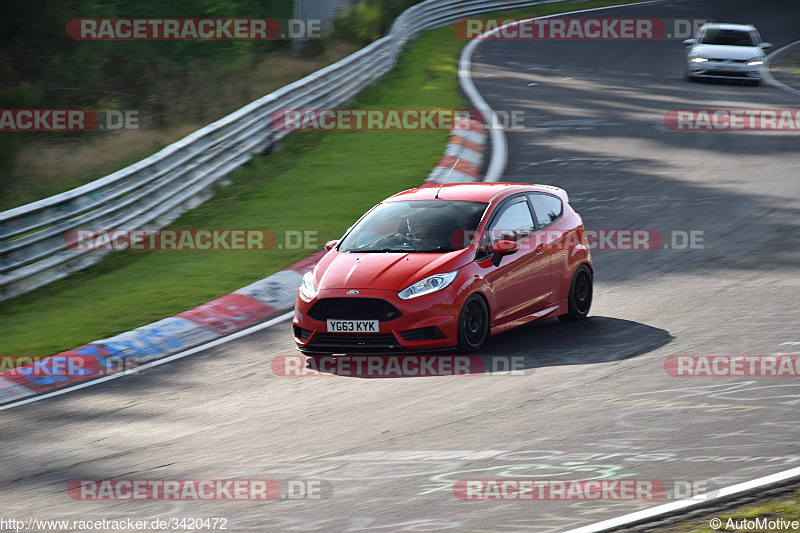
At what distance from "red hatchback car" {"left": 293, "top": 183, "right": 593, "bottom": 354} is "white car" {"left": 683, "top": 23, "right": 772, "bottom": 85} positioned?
17163mm

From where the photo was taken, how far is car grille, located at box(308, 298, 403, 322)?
9492mm

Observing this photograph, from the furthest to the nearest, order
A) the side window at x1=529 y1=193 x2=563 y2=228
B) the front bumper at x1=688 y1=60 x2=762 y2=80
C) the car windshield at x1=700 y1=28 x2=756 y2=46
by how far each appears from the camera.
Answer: the car windshield at x1=700 y1=28 x2=756 y2=46 < the front bumper at x1=688 y1=60 x2=762 y2=80 < the side window at x1=529 y1=193 x2=563 y2=228

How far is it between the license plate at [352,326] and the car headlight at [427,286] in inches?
14.3

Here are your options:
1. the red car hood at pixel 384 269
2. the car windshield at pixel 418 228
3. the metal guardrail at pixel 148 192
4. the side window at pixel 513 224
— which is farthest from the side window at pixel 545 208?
the metal guardrail at pixel 148 192

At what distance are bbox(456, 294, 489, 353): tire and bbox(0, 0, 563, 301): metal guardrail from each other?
19.4ft

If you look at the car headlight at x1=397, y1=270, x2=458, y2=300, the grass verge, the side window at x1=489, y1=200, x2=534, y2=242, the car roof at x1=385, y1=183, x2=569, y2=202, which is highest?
the car roof at x1=385, y1=183, x2=569, y2=202

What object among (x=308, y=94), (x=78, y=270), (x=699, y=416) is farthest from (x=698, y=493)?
(x=308, y=94)

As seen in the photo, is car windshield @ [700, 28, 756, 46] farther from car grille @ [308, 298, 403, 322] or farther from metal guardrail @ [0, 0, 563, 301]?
car grille @ [308, 298, 403, 322]

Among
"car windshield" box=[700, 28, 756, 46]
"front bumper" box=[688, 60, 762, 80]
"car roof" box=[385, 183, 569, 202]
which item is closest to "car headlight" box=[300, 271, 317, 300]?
"car roof" box=[385, 183, 569, 202]

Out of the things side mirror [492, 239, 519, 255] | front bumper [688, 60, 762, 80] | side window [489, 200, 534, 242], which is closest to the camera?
side mirror [492, 239, 519, 255]

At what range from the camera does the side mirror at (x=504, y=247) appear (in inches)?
396

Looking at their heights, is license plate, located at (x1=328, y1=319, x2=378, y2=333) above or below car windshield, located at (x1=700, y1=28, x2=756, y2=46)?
below

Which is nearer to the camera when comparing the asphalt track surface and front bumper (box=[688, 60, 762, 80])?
the asphalt track surface

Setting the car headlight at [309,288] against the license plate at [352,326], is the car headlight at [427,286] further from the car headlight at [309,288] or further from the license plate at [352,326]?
the car headlight at [309,288]
